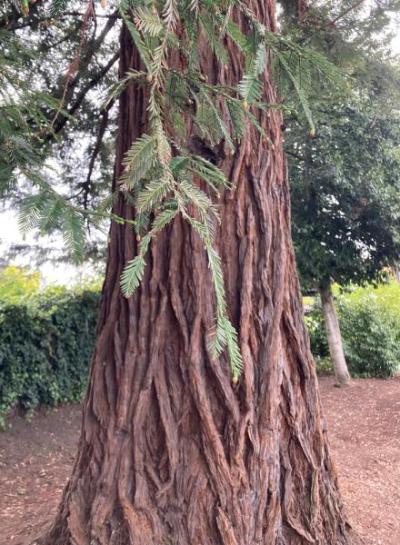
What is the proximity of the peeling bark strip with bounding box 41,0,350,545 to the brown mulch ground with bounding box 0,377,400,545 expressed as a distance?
793 millimetres

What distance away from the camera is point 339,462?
5508mm

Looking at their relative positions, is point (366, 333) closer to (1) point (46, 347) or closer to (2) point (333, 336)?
(2) point (333, 336)

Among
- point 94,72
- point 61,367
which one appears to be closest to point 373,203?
point 94,72

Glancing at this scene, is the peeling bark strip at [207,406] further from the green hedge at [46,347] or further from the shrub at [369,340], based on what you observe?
the shrub at [369,340]

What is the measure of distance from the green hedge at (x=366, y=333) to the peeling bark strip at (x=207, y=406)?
8.00 m

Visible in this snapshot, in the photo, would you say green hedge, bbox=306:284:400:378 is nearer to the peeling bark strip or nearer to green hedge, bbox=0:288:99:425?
green hedge, bbox=0:288:99:425

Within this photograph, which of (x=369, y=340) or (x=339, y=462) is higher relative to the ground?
(x=369, y=340)

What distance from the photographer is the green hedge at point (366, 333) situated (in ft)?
36.0

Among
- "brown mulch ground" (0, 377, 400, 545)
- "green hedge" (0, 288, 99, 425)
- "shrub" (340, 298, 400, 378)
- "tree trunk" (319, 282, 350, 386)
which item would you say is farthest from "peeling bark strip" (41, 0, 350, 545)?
"shrub" (340, 298, 400, 378)

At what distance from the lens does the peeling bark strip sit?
2969 mm

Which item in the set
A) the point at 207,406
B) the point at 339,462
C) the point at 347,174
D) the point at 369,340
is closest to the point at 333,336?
the point at 369,340

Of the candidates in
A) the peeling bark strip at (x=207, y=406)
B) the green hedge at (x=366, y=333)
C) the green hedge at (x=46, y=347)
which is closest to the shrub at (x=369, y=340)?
the green hedge at (x=366, y=333)

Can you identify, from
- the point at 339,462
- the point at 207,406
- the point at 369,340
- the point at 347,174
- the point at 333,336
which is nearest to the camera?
the point at 207,406

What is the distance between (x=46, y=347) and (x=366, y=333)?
665 cm
